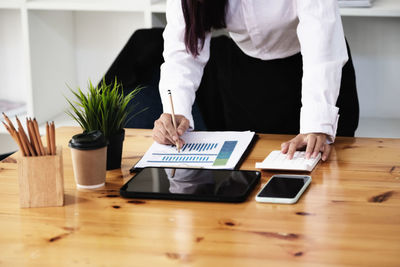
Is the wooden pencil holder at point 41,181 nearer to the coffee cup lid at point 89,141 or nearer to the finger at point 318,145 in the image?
the coffee cup lid at point 89,141

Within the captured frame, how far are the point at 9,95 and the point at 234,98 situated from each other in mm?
1619

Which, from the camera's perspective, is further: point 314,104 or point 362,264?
point 314,104

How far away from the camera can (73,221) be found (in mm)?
1116

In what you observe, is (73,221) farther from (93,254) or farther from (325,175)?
(325,175)

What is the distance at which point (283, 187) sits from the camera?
4.09 feet

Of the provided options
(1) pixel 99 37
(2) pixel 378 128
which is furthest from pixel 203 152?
(1) pixel 99 37

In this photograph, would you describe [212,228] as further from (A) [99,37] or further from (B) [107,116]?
(A) [99,37]

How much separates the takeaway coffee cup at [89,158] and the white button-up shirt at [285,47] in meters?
0.50

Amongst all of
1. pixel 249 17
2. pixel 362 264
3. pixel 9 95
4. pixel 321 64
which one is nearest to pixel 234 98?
pixel 249 17

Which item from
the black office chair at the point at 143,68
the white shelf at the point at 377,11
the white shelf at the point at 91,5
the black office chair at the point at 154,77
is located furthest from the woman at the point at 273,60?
the white shelf at the point at 91,5

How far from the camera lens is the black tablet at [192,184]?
1.21 metres

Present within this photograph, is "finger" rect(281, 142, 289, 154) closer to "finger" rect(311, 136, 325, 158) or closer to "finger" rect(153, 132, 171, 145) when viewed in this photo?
"finger" rect(311, 136, 325, 158)

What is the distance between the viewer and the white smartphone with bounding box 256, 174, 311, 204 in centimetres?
119

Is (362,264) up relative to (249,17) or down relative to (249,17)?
down
